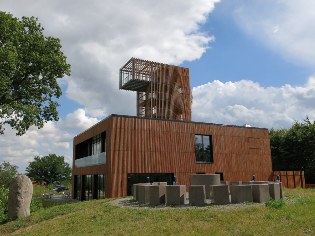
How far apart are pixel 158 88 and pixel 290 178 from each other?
67.6ft

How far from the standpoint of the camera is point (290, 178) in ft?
123

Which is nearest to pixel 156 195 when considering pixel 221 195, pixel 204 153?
pixel 221 195

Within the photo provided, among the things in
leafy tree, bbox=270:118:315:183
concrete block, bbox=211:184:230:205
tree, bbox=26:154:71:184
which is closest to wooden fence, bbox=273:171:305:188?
leafy tree, bbox=270:118:315:183

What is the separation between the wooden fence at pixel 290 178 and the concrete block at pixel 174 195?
21.9m

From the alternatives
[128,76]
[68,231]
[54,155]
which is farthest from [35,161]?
[68,231]

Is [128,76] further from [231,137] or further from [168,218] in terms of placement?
[168,218]

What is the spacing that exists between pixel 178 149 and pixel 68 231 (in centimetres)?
1672

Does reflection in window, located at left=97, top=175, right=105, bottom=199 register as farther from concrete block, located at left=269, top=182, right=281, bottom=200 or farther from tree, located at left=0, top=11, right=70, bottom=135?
concrete block, located at left=269, top=182, right=281, bottom=200

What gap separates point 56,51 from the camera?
96.2 feet

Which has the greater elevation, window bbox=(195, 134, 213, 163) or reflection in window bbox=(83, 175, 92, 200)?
window bbox=(195, 134, 213, 163)

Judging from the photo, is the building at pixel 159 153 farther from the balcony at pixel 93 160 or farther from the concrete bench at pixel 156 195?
the concrete bench at pixel 156 195

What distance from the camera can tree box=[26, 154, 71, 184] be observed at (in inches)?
3770

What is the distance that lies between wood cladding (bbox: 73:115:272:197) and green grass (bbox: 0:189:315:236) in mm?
9696

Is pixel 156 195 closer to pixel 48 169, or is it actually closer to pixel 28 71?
pixel 28 71
